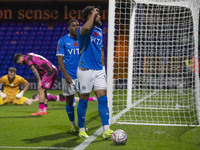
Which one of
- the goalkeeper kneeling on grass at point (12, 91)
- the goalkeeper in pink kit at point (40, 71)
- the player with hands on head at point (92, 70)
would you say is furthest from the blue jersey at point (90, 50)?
the goalkeeper kneeling on grass at point (12, 91)

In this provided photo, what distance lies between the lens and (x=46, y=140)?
4.72 meters

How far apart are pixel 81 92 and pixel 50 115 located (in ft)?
10.0

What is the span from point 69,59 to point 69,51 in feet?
0.45

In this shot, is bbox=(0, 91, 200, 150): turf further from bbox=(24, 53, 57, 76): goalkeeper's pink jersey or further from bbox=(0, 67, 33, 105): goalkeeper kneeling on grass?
bbox=(0, 67, 33, 105): goalkeeper kneeling on grass

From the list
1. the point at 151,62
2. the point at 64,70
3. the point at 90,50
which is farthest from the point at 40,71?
the point at 151,62

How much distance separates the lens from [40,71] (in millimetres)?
7746

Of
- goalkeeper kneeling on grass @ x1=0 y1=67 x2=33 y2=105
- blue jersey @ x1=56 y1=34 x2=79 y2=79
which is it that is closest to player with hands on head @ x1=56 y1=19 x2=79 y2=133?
blue jersey @ x1=56 y1=34 x2=79 y2=79

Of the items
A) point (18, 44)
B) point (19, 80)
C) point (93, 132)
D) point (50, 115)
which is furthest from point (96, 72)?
point (18, 44)

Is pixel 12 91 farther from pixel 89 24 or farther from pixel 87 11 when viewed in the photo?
pixel 89 24

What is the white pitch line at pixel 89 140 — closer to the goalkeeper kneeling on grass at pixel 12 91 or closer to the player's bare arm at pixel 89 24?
the player's bare arm at pixel 89 24

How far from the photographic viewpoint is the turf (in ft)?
14.3

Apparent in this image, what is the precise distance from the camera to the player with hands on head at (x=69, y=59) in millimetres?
5555

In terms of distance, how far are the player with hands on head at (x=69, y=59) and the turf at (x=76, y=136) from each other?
0.37m

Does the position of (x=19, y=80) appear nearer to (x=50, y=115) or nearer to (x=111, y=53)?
(x=50, y=115)
